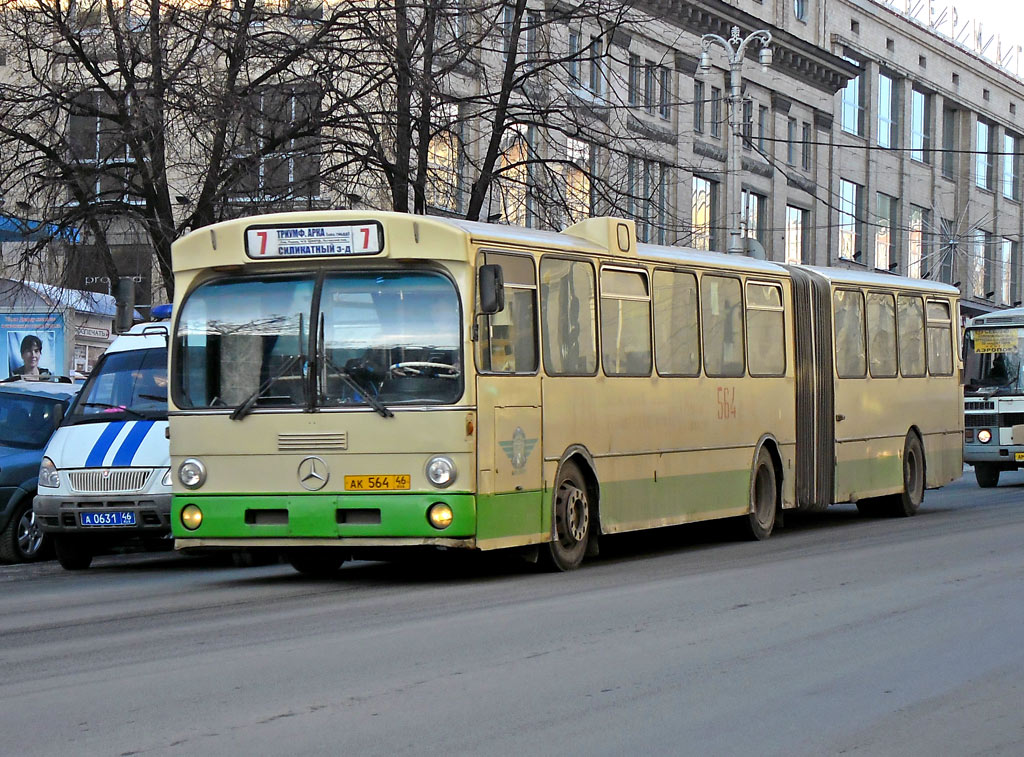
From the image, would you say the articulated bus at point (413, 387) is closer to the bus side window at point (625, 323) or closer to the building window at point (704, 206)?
the bus side window at point (625, 323)

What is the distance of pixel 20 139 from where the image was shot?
833 inches

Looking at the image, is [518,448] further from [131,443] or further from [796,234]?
[796,234]

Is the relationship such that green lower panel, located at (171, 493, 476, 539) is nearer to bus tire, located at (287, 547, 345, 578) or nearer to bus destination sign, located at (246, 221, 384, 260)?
bus tire, located at (287, 547, 345, 578)

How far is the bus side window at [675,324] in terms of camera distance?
15789 mm

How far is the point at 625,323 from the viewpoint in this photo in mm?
15117

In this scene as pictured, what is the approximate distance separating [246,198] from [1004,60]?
5560 cm

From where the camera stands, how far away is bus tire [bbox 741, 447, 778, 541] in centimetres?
1766

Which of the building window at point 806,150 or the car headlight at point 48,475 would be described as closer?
the car headlight at point 48,475

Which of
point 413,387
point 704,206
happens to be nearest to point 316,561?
→ point 413,387

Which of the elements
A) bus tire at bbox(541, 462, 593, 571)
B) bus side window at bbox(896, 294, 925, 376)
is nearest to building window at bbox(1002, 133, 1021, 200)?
bus side window at bbox(896, 294, 925, 376)

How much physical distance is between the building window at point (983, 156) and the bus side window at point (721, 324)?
5357cm

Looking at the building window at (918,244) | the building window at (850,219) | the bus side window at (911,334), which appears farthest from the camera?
the building window at (918,244)

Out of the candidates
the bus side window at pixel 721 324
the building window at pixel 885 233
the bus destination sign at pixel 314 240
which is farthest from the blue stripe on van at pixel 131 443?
the building window at pixel 885 233

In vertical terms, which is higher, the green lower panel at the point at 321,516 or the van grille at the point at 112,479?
the van grille at the point at 112,479
